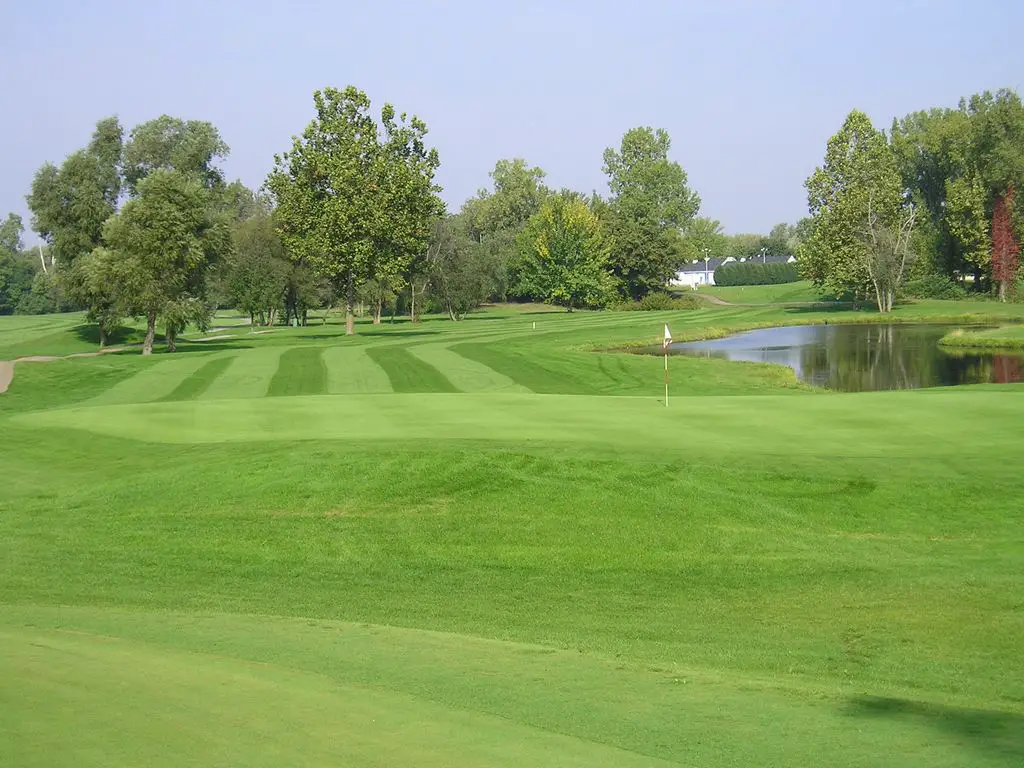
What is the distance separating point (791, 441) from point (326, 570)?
9515 mm

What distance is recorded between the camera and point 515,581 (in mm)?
13477

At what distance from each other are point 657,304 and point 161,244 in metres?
70.0

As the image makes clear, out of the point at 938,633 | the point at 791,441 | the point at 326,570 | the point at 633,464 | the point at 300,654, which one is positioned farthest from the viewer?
the point at 791,441

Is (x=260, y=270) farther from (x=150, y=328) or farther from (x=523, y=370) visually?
(x=523, y=370)

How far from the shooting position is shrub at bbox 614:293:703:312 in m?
116

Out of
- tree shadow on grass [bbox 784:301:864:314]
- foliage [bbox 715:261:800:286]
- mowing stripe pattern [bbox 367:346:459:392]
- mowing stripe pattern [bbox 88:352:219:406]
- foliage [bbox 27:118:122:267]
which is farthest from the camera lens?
foliage [bbox 715:261:800:286]

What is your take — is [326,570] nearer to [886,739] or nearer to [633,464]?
[633,464]

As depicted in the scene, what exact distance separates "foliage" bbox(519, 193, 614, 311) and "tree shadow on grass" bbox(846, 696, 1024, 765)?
108348 millimetres

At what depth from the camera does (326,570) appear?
14.1 meters

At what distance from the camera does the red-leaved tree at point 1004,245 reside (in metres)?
99.6

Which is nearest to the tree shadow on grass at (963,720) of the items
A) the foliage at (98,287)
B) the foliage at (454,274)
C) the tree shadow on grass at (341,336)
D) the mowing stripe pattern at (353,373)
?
the mowing stripe pattern at (353,373)

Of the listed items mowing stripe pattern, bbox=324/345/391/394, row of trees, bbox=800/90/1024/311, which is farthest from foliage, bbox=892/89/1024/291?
mowing stripe pattern, bbox=324/345/391/394

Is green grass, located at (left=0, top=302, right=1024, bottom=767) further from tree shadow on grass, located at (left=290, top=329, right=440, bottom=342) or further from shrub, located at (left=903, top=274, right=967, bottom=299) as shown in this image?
shrub, located at (left=903, top=274, right=967, bottom=299)

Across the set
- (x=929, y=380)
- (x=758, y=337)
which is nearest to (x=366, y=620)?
(x=929, y=380)
